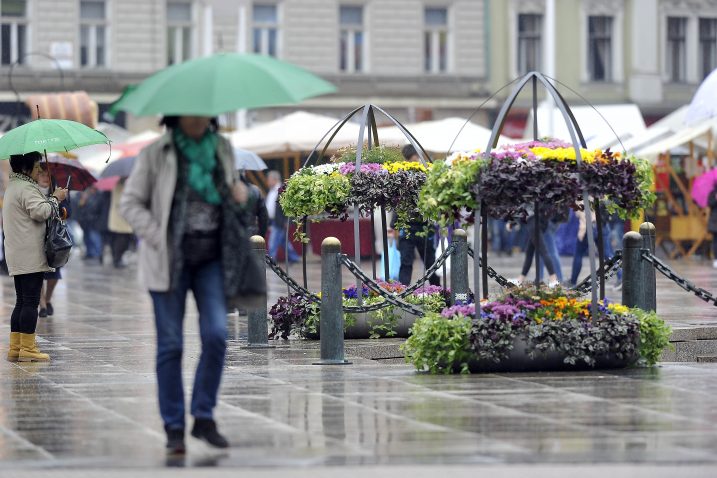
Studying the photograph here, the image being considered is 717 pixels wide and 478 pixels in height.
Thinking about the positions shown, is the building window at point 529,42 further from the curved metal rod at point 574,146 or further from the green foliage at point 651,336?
the green foliage at point 651,336

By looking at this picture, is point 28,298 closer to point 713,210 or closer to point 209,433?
point 209,433

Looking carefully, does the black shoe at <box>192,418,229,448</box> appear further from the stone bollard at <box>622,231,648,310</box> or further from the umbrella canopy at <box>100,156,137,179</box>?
the umbrella canopy at <box>100,156,137,179</box>

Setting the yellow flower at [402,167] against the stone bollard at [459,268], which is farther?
the yellow flower at [402,167]

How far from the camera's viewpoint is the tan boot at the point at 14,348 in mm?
13070

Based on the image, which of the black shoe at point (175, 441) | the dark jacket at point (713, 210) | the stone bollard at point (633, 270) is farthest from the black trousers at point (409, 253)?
the dark jacket at point (713, 210)

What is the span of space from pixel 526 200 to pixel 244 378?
7.41ft

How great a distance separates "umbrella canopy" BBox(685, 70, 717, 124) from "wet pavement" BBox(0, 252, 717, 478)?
968 centimetres

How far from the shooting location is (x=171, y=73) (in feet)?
26.6

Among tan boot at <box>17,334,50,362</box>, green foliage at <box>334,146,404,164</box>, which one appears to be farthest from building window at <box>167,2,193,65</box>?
tan boot at <box>17,334,50,362</box>

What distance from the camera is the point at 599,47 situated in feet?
163

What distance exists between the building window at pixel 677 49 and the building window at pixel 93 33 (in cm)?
1679

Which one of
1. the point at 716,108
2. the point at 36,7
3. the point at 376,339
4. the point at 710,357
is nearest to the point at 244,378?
the point at 376,339

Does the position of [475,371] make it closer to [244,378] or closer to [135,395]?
[244,378]

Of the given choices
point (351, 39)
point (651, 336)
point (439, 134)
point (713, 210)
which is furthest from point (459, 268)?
point (351, 39)
